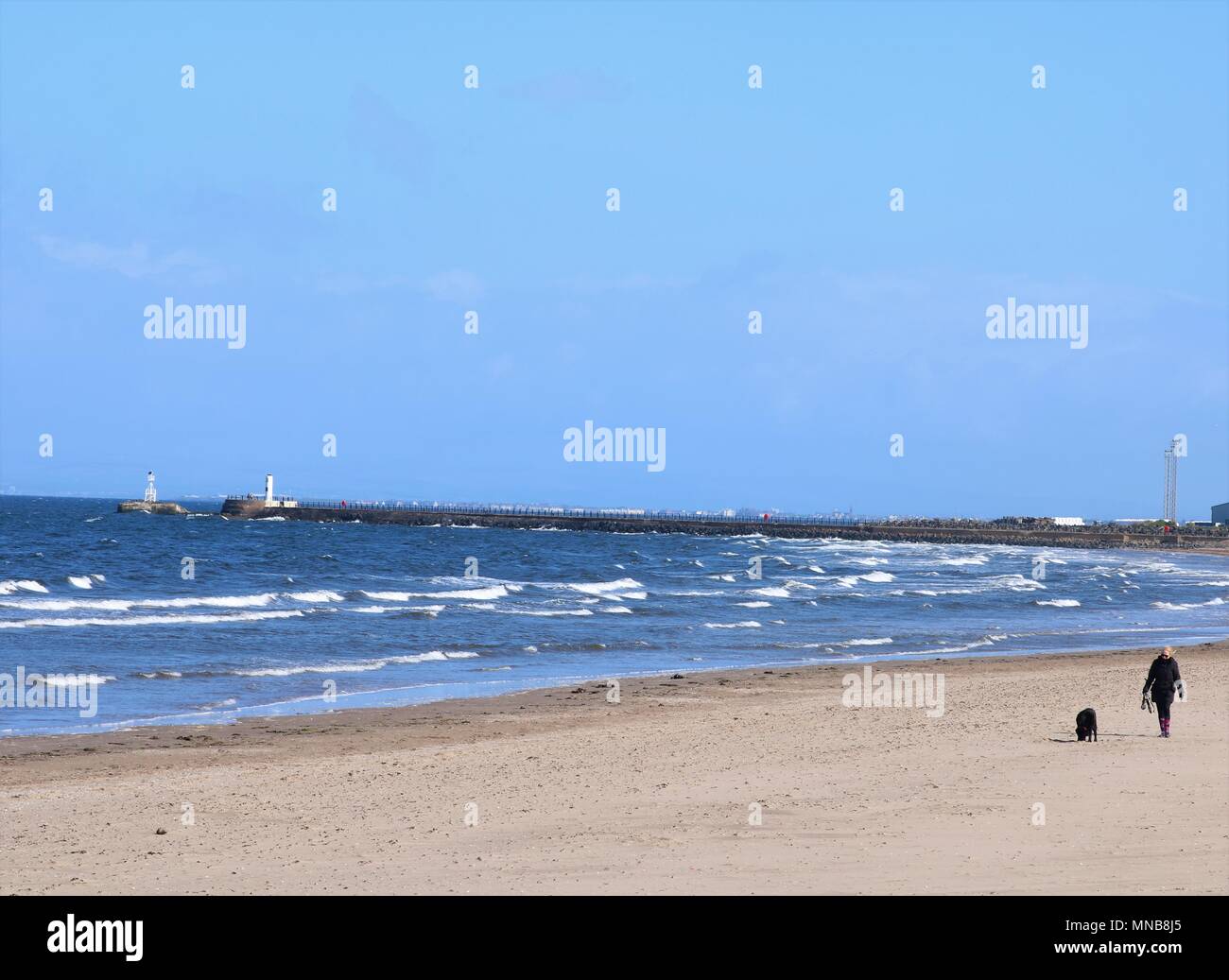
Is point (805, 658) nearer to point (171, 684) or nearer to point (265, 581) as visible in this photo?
point (171, 684)

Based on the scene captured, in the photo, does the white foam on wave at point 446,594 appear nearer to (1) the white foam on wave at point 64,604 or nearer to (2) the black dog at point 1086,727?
(1) the white foam on wave at point 64,604

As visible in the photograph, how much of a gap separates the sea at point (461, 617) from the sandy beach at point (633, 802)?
3640 mm

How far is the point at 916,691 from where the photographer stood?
23.9m

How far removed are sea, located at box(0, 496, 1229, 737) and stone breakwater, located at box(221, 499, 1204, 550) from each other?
4327cm

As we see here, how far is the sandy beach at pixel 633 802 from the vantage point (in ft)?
32.7

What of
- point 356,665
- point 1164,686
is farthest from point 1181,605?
point 1164,686

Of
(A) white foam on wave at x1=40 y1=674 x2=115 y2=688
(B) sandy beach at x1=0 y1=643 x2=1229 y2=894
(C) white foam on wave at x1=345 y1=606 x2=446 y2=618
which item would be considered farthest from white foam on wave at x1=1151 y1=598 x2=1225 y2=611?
(A) white foam on wave at x1=40 y1=674 x2=115 y2=688

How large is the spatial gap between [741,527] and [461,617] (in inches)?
4022

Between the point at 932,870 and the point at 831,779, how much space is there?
4.46 metres

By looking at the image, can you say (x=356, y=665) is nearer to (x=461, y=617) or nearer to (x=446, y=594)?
(x=461, y=617)

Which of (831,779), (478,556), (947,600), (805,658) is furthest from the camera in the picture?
(478,556)

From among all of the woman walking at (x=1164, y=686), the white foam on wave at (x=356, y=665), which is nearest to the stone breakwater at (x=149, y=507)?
the white foam on wave at (x=356, y=665)
